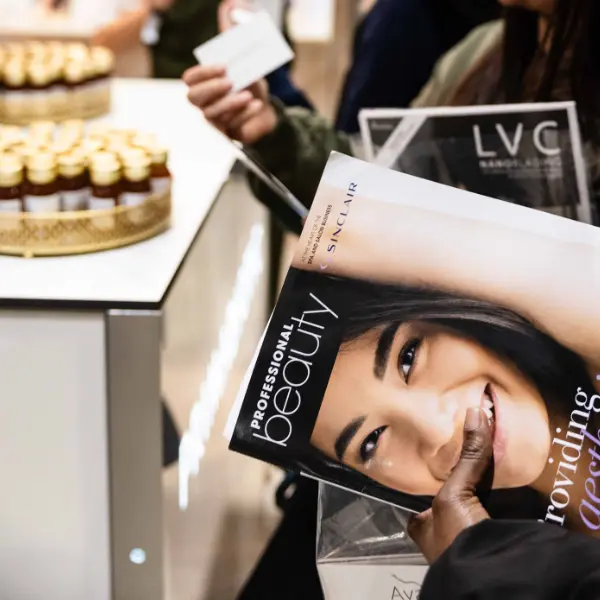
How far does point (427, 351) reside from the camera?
643mm

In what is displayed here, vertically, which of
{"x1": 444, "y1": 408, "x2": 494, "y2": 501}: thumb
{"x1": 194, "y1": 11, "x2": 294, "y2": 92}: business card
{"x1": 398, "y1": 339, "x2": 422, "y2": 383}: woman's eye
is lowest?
{"x1": 444, "y1": 408, "x2": 494, "y2": 501}: thumb

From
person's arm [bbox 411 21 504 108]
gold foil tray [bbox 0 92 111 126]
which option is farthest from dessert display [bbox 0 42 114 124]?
person's arm [bbox 411 21 504 108]

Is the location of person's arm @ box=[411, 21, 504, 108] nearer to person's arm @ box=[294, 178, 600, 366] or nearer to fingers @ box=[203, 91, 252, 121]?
fingers @ box=[203, 91, 252, 121]

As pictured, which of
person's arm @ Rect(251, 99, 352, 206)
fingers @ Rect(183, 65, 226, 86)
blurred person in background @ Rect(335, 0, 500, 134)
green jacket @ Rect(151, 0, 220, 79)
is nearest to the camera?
fingers @ Rect(183, 65, 226, 86)

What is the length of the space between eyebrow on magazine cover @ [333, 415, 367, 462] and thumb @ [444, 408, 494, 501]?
77 millimetres

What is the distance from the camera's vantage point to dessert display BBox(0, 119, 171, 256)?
2.91 ft

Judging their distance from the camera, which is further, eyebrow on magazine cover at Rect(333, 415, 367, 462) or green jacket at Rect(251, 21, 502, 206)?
green jacket at Rect(251, 21, 502, 206)

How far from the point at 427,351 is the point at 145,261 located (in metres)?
0.38

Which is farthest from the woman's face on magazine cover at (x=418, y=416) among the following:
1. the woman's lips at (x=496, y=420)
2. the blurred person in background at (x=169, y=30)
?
the blurred person in background at (x=169, y=30)

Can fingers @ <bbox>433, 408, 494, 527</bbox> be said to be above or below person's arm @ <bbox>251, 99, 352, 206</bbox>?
below

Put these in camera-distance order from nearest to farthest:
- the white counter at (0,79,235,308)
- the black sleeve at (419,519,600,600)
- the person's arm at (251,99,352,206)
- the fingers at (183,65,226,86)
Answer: the black sleeve at (419,519,600,600) < the white counter at (0,79,235,308) < the fingers at (183,65,226,86) < the person's arm at (251,99,352,206)

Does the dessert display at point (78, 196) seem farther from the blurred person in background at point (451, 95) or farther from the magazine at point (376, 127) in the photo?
the magazine at point (376, 127)

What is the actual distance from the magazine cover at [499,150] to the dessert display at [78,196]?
0.83 feet

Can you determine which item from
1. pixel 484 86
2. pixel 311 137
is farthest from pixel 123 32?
pixel 484 86
